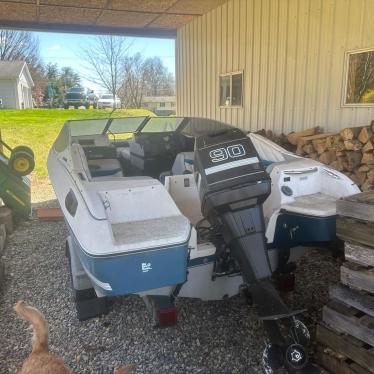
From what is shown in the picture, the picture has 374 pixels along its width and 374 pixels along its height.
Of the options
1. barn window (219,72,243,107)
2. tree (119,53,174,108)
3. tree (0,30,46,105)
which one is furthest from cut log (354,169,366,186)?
tree (0,30,46,105)

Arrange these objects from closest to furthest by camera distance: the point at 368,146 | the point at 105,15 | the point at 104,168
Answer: the point at 104,168 → the point at 368,146 → the point at 105,15

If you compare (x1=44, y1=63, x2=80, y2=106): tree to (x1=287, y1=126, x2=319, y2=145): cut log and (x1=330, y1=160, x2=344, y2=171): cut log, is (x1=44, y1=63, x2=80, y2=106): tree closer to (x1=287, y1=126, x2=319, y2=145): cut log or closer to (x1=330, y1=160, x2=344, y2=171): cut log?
(x1=287, y1=126, x2=319, y2=145): cut log

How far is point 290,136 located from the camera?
5301 millimetres

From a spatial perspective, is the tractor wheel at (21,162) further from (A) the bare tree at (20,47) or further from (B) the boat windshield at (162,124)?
(A) the bare tree at (20,47)

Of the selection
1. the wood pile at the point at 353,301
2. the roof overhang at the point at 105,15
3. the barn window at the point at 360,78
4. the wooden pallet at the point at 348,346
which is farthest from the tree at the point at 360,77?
the roof overhang at the point at 105,15

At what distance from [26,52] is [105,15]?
114 feet

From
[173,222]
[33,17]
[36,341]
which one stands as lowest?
[36,341]

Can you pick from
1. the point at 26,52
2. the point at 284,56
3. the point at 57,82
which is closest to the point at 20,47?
the point at 26,52

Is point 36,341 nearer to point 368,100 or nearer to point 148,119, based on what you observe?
point 148,119

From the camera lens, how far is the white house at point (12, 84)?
30.4 metres

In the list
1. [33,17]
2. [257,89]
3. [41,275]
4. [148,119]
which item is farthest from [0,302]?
[33,17]

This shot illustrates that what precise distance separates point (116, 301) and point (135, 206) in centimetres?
131

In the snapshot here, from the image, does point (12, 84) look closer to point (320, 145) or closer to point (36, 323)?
point (320, 145)

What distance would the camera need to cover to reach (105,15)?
790 cm
